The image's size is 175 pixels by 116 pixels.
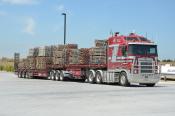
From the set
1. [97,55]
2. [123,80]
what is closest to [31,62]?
[97,55]

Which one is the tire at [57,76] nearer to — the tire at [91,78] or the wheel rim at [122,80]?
the tire at [91,78]

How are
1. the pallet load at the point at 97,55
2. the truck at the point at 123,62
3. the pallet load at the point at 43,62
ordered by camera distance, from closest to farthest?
the truck at the point at 123,62 < the pallet load at the point at 97,55 < the pallet load at the point at 43,62

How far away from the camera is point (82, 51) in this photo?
121 ft

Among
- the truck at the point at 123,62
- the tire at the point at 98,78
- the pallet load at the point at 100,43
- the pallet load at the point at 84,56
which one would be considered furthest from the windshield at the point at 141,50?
the pallet load at the point at 84,56

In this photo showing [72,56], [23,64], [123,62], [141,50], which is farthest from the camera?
[23,64]

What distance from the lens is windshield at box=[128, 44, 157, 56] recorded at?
1221 inches

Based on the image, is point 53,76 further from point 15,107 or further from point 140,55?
point 15,107

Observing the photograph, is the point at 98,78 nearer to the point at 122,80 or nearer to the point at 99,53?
the point at 99,53

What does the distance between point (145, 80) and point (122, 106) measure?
14983 millimetres

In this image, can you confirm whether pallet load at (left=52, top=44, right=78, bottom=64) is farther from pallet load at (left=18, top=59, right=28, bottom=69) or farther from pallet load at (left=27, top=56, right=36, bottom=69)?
pallet load at (left=18, top=59, right=28, bottom=69)

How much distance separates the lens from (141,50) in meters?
31.1

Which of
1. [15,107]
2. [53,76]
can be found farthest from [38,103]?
[53,76]

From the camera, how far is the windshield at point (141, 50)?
31016 millimetres

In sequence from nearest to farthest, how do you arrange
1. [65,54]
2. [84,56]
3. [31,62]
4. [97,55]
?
[97,55], [84,56], [65,54], [31,62]
